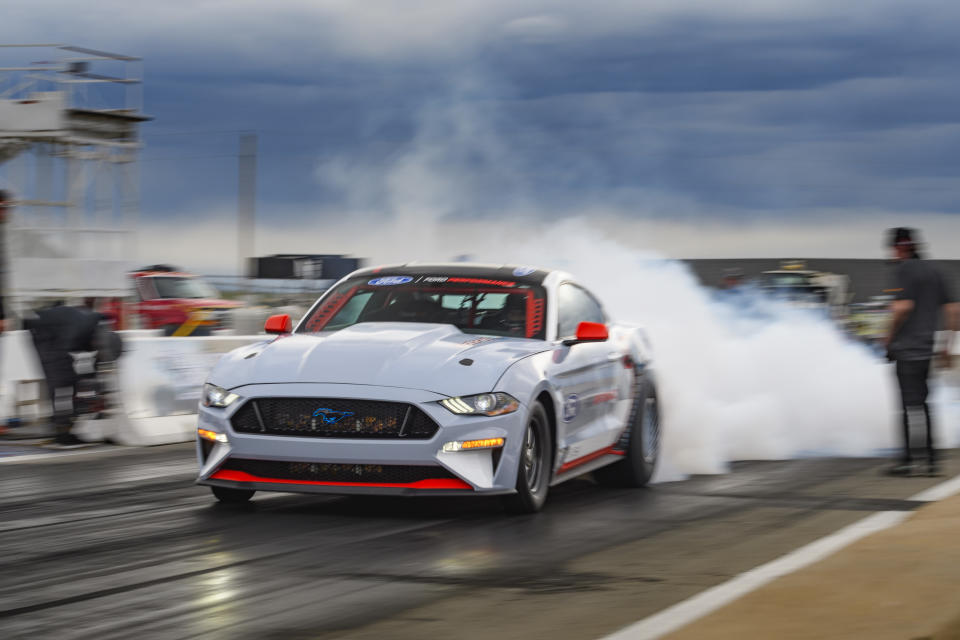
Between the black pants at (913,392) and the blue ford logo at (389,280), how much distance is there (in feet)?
13.3

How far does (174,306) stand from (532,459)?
21629 mm

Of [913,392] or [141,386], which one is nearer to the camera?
[913,392]

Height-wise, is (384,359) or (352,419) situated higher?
(384,359)

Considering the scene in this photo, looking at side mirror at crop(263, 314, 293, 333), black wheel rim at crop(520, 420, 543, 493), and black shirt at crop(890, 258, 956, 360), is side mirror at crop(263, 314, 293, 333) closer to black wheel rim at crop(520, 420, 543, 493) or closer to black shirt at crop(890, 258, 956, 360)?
black wheel rim at crop(520, 420, 543, 493)

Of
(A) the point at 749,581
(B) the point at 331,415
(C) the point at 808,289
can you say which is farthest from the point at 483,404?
(C) the point at 808,289

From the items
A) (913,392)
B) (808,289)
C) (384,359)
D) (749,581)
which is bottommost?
(749,581)

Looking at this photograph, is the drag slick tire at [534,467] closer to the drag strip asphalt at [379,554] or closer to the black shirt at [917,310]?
the drag strip asphalt at [379,554]

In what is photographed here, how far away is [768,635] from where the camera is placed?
4883 mm

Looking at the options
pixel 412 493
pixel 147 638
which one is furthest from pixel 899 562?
pixel 147 638

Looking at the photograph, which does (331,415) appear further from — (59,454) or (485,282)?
(59,454)

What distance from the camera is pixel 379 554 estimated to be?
7012 mm

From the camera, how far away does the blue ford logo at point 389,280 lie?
31.5 ft

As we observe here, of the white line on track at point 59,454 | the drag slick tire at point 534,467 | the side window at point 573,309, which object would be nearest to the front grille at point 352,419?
the drag slick tire at point 534,467

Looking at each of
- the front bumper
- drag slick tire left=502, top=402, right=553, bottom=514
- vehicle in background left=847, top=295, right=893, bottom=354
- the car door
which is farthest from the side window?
vehicle in background left=847, top=295, right=893, bottom=354
